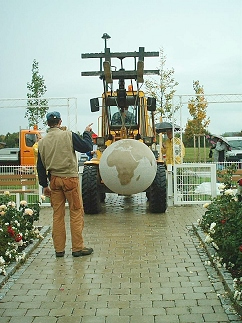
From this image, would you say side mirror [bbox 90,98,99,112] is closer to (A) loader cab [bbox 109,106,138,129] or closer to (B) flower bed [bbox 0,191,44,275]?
(A) loader cab [bbox 109,106,138,129]

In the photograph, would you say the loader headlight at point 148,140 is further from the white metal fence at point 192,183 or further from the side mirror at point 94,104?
the white metal fence at point 192,183

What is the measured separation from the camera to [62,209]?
28.0ft

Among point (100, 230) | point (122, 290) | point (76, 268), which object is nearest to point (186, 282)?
point (122, 290)

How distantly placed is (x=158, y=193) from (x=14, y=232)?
4978mm

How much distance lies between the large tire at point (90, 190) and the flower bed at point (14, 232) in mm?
2372

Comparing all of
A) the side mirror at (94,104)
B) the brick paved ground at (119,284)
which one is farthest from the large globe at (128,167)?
the side mirror at (94,104)

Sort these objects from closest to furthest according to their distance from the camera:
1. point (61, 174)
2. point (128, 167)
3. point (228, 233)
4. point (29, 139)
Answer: point (228, 233) < point (61, 174) < point (128, 167) < point (29, 139)

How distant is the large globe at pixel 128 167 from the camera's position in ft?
34.7

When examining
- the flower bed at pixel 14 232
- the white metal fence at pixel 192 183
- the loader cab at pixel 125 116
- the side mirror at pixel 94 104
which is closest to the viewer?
the flower bed at pixel 14 232

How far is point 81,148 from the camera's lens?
8344 mm

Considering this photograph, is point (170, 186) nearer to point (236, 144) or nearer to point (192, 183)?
point (192, 183)

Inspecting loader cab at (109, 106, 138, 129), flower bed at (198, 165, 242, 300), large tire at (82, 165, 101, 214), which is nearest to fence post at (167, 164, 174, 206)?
loader cab at (109, 106, 138, 129)

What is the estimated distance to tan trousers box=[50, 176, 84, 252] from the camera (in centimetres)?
838

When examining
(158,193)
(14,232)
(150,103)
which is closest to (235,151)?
(150,103)
